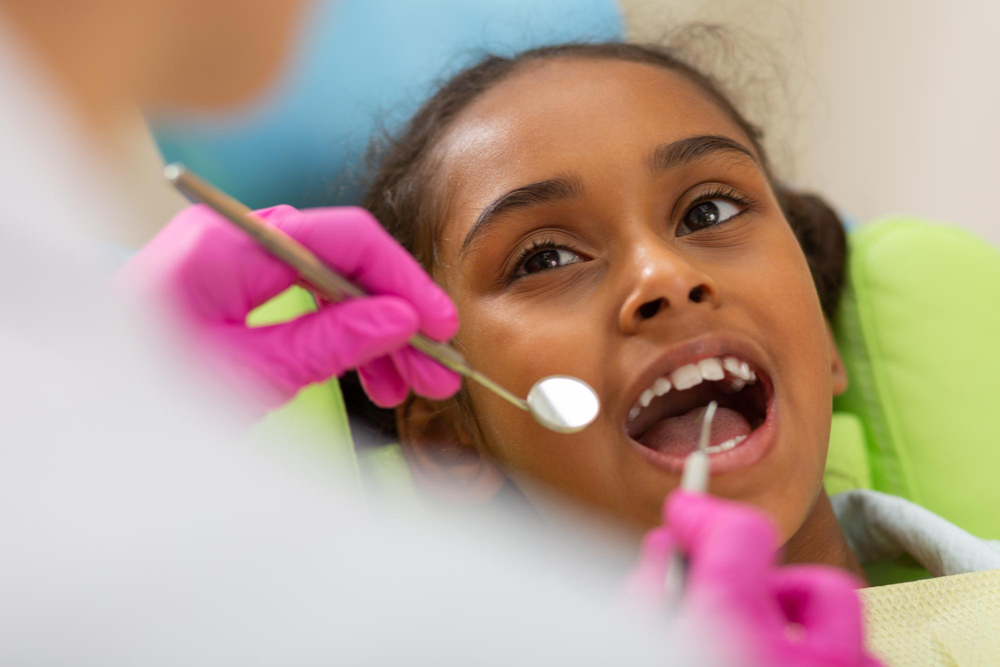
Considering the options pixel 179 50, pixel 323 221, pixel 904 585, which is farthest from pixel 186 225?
pixel 904 585

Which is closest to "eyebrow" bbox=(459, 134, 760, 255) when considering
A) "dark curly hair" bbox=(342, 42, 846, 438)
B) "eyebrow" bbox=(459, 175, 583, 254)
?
"eyebrow" bbox=(459, 175, 583, 254)

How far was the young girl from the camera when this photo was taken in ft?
2.73

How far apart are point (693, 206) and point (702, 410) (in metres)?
0.22

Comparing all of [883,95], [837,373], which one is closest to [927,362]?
[837,373]

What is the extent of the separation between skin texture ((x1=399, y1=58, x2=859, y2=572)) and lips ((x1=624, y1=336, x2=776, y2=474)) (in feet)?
0.04

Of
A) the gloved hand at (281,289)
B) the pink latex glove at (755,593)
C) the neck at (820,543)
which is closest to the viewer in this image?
the pink latex glove at (755,593)

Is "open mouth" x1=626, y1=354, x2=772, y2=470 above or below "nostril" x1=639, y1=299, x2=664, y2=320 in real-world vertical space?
below

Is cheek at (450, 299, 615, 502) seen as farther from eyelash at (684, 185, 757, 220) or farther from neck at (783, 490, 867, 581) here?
neck at (783, 490, 867, 581)

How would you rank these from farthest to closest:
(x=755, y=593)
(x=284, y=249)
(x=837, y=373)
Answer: (x=837, y=373), (x=284, y=249), (x=755, y=593)

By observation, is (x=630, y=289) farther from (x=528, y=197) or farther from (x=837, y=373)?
(x=837, y=373)

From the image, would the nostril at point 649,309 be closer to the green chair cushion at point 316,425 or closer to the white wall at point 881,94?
the green chair cushion at point 316,425

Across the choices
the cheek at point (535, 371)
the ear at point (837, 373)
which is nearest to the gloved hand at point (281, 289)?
the cheek at point (535, 371)

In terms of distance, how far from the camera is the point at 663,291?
2.64 ft

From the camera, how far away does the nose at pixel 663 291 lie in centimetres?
81
